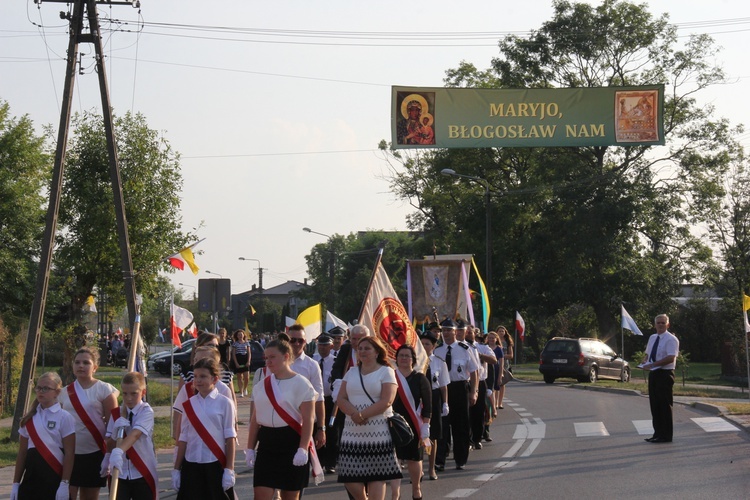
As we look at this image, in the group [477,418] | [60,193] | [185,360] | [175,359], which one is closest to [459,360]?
[477,418]

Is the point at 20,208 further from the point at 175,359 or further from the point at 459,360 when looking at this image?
the point at 459,360

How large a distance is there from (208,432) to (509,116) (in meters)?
17.7

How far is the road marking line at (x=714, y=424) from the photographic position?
658 inches

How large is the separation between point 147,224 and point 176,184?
4.29 feet

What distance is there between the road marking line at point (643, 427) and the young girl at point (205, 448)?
33.8 ft

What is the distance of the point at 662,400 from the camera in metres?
14.9

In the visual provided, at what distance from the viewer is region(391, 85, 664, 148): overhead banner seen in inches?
949

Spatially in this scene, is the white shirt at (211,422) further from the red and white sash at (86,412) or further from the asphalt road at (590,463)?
the asphalt road at (590,463)

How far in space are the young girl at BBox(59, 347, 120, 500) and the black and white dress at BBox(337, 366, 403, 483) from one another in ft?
5.65

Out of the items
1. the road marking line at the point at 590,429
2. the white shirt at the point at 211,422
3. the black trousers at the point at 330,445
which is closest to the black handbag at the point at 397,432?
the white shirt at the point at 211,422

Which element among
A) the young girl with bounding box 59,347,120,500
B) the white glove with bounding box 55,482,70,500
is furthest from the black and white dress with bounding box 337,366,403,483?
the white glove with bounding box 55,482,70,500

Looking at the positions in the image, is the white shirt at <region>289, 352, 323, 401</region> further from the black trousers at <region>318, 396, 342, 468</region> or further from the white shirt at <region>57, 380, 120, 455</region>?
the white shirt at <region>57, 380, 120, 455</region>

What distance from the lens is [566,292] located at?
147 ft

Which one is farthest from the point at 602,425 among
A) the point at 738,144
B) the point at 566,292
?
the point at 738,144
